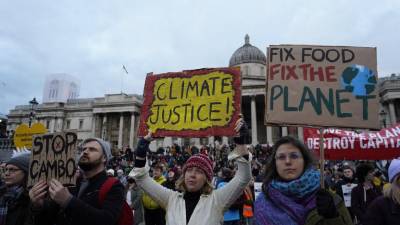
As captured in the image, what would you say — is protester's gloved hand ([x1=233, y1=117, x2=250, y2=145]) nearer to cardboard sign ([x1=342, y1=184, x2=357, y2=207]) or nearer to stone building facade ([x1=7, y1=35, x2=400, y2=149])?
cardboard sign ([x1=342, y1=184, x2=357, y2=207])

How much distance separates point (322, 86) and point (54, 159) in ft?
9.33

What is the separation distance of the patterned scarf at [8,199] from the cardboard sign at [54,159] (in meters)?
0.41

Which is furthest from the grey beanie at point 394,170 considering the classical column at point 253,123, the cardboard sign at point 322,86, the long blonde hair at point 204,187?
the classical column at point 253,123

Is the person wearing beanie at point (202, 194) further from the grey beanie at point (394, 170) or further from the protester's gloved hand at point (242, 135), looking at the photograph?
the grey beanie at point (394, 170)

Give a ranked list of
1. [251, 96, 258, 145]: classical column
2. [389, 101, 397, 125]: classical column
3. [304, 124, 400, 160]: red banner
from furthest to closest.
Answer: [389, 101, 397, 125]: classical column → [251, 96, 258, 145]: classical column → [304, 124, 400, 160]: red banner

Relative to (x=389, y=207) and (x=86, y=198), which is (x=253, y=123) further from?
(x=86, y=198)

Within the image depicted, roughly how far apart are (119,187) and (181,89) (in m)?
1.99

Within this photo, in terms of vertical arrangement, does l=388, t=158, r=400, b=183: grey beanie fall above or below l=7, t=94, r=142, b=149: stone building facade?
below

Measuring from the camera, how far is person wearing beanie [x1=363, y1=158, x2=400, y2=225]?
9.90 feet

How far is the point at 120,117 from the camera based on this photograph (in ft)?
183

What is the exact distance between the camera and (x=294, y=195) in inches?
106

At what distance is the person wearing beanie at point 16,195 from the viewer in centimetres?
325

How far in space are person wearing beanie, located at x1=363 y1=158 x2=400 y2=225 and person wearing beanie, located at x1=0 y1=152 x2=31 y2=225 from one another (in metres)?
3.22

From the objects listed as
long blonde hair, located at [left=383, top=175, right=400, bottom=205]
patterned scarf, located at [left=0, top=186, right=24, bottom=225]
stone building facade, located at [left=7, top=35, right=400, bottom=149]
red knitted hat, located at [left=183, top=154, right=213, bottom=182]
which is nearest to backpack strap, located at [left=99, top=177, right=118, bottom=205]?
red knitted hat, located at [left=183, top=154, right=213, bottom=182]
